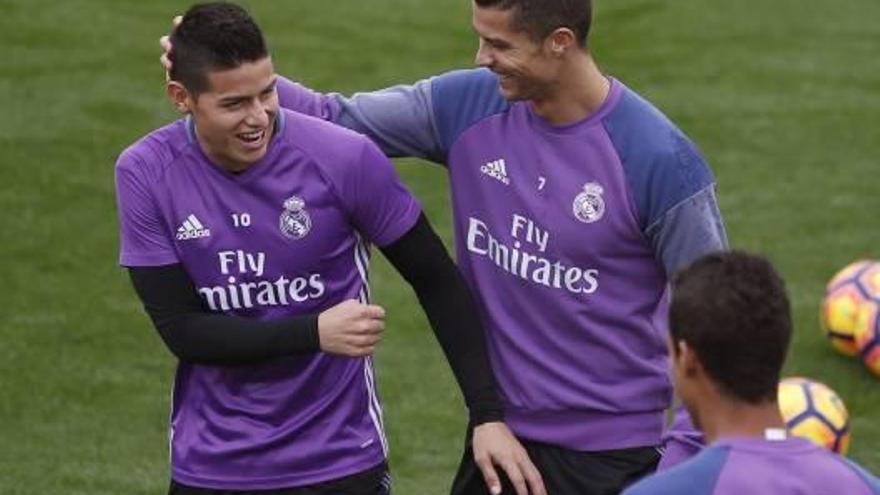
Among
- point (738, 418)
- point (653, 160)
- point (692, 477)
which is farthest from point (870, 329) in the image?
point (692, 477)

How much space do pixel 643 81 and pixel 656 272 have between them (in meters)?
10.2

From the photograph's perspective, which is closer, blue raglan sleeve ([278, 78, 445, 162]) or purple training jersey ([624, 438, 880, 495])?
purple training jersey ([624, 438, 880, 495])

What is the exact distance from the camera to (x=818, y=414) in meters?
9.23

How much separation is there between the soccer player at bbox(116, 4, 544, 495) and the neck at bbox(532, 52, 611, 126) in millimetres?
480

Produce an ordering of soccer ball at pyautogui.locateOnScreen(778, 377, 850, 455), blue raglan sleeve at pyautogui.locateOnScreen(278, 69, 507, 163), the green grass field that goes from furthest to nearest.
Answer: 1. the green grass field
2. soccer ball at pyautogui.locateOnScreen(778, 377, 850, 455)
3. blue raglan sleeve at pyautogui.locateOnScreen(278, 69, 507, 163)

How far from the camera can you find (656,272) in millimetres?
5941

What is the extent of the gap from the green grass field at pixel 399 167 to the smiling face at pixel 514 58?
3.97m

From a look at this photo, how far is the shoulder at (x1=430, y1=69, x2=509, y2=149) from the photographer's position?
6.08m

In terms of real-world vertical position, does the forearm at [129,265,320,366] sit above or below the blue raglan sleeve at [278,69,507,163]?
below

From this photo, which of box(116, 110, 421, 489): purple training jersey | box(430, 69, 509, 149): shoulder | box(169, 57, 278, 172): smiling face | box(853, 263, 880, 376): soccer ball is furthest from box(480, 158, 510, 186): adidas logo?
box(853, 263, 880, 376): soccer ball

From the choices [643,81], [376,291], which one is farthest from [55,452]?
[643,81]

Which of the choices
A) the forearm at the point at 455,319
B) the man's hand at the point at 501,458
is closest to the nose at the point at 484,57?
the forearm at the point at 455,319

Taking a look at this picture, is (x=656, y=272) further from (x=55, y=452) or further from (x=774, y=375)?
(x=55, y=452)

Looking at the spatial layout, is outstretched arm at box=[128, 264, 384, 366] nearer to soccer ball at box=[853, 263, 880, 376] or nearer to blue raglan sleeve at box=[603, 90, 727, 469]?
blue raglan sleeve at box=[603, 90, 727, 469]
